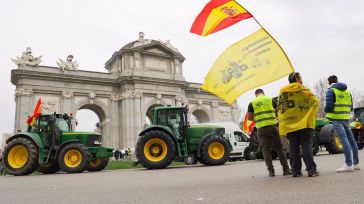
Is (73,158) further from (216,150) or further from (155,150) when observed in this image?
(216,150)

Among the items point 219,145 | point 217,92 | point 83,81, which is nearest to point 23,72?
point 83,81

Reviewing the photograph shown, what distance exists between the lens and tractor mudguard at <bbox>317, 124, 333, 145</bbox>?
1377 centimetres

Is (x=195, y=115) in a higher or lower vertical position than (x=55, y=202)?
higher

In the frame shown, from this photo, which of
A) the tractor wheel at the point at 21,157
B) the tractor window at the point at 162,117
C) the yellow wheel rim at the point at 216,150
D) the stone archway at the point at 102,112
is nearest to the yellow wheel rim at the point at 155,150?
the tractor window at the point at 162,117

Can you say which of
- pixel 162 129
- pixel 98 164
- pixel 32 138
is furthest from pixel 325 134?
pixel 32 138

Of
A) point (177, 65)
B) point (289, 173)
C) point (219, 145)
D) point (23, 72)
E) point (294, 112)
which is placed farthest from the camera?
point (177, 65)

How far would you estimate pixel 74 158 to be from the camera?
11828mm

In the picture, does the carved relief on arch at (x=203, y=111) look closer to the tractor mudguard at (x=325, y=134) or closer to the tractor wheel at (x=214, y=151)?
the tractor mudguard at (x=325, y=134)

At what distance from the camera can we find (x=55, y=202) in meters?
3.98

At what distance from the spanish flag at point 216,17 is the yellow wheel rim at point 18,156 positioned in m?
8.83

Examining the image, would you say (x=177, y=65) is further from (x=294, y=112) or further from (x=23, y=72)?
(x=294, y=112)

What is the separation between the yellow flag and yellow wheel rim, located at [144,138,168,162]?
5.03 metres

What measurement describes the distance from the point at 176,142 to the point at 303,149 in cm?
641

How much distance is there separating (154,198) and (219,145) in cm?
A: 807
